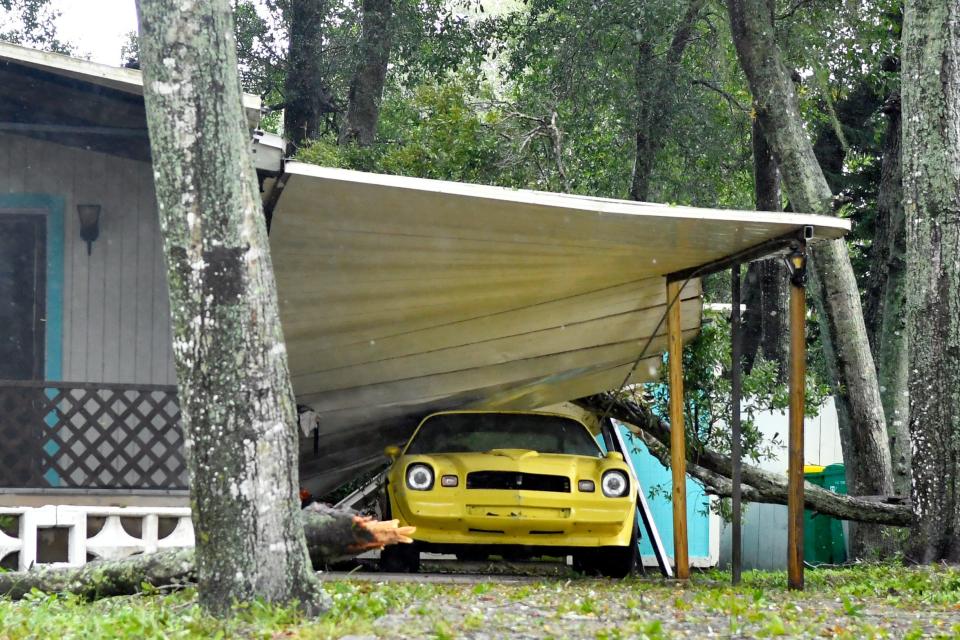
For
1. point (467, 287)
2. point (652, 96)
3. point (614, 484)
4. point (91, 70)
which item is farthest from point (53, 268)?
point (652, 96)

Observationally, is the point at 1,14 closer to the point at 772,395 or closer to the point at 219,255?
the point at 772,395

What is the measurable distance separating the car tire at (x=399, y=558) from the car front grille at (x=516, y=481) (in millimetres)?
969

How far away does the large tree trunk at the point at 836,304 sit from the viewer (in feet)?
39.9

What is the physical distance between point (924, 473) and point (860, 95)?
15.9 meters

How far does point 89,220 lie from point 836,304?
743 cm

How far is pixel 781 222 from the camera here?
8.13 m

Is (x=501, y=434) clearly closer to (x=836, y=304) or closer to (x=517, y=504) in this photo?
(x=517, y=504)

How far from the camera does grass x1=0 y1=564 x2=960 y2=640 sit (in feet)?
16.3

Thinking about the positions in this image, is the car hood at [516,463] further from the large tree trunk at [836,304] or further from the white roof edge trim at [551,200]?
the large tree trunk at [836,304]

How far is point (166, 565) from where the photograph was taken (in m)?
6.35

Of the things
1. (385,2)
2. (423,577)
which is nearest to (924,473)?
(423,577)

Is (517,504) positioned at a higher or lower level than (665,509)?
higher

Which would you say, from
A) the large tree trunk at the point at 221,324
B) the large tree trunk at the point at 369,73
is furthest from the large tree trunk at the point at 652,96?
the large tree trunk at the point at 221,324

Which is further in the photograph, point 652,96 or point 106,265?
point 652,96
